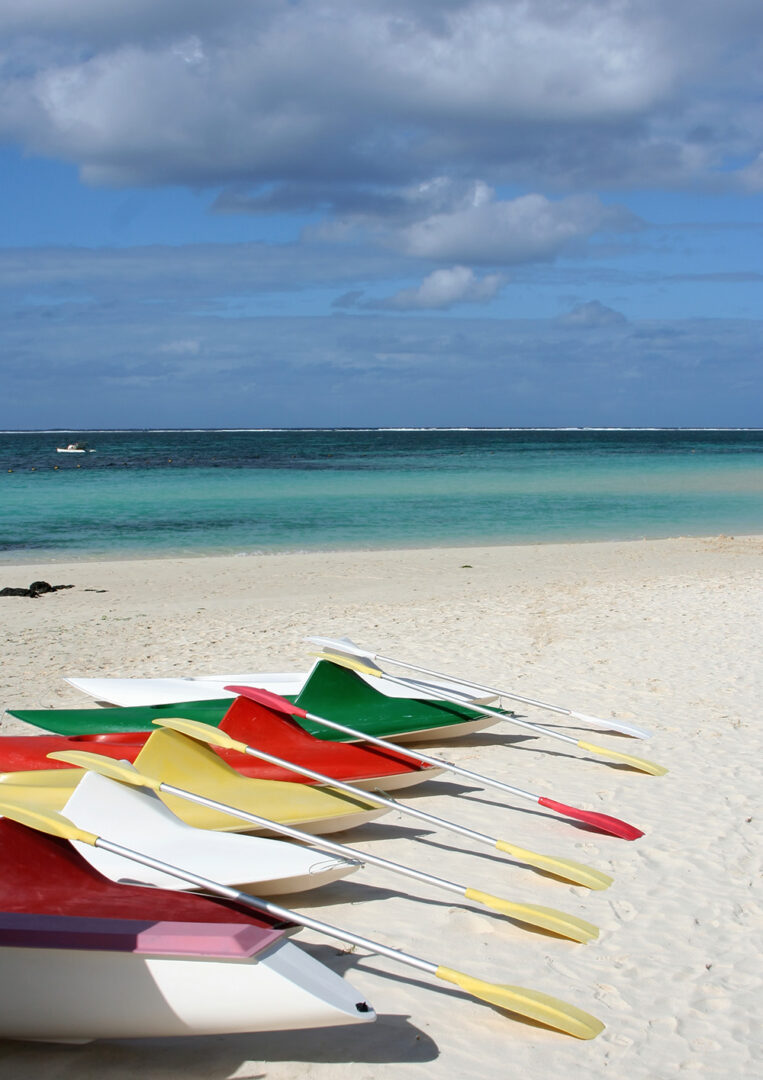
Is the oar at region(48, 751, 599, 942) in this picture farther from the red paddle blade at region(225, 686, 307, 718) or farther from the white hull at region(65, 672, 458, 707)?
the white hull at region(65, 672, 458, 707)

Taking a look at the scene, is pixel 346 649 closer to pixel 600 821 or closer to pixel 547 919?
pixel 600 821

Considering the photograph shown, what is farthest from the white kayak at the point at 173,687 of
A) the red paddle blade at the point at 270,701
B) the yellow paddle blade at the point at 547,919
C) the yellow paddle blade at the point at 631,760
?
the yellow paddle blade at the point at 547,919

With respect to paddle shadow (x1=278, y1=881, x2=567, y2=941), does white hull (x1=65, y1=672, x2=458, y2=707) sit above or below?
above

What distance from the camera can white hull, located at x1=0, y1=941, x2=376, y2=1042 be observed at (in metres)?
2.94

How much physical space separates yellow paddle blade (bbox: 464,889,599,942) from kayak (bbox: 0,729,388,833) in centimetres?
85

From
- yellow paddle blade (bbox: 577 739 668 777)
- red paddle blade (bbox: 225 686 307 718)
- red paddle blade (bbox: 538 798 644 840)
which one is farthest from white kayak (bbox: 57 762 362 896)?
yellow paddle blade (bbox: 577 739 668 777)

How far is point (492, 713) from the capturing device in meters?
6.53

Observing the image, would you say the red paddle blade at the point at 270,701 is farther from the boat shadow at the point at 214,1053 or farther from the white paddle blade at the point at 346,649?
the boat shadow at the point at 214,1053

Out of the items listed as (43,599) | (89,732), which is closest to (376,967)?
(89,732)

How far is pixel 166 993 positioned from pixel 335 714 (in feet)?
11.2

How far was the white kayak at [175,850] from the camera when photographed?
152 inches

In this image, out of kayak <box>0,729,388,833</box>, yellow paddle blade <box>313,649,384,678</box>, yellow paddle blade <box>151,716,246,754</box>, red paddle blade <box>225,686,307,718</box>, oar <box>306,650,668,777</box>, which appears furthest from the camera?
yellow paddle blade <box>313,649,384,678</box>

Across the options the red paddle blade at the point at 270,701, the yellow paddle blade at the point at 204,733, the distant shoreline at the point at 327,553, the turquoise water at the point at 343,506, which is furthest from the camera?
the turquoise water at the point at 343,506

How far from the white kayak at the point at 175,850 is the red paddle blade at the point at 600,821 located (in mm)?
1621
